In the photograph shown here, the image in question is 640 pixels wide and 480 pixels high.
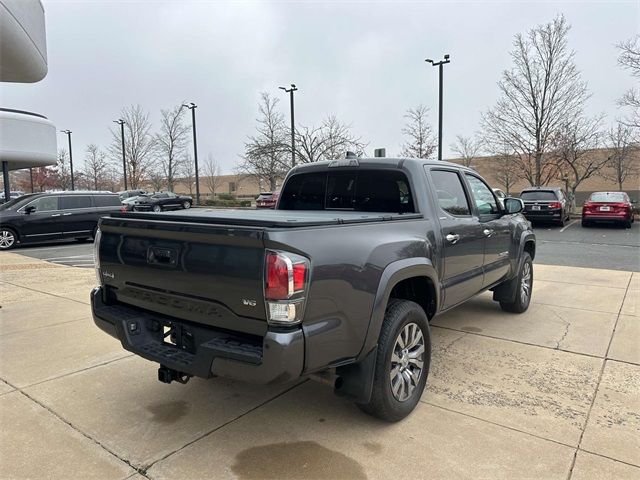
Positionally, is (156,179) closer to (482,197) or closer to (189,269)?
(482,197)

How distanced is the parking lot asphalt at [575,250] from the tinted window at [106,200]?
1.47 m

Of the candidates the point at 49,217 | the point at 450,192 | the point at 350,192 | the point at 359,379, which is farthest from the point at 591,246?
the point at 49,217

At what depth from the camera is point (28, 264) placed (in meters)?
10.4

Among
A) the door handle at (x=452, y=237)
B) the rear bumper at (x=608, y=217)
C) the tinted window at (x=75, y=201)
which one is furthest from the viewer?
the rear bumper at (x=608, y=217)

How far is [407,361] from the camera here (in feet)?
10.8

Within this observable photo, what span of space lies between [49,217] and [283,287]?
14.4m

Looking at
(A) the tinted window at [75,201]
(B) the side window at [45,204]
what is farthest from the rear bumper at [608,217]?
(B) the side window at [45,204]

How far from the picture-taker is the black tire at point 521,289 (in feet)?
18.9

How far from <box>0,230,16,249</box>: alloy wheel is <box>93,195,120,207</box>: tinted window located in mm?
2650

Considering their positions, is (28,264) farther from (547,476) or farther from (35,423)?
(547,476)

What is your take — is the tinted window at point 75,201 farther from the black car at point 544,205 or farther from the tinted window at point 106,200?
the black car at point 544,205

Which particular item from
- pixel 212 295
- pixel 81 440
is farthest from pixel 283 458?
pixel 81 440

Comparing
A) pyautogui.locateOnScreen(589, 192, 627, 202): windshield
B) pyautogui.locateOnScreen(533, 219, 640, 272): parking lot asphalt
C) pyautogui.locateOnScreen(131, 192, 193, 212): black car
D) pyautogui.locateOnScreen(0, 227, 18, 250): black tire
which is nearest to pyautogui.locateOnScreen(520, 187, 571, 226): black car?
pyautogui.locateOnScreen(533, 219, 640, 272): parking lot asphalt

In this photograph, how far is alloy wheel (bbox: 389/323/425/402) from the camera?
3.15 meters
